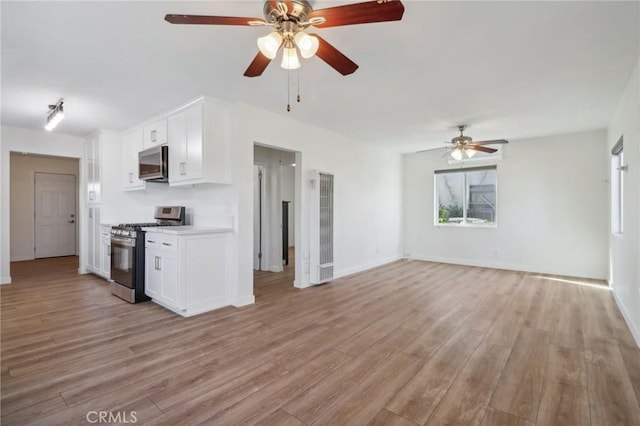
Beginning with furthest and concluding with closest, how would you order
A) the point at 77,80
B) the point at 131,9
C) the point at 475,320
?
the point at 475,320 < the point at 77,80 < the point at 131,9

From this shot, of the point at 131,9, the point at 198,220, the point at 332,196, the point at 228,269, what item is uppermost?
the point at 131,9

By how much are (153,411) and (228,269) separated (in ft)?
6.68

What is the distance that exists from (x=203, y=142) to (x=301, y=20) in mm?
2210

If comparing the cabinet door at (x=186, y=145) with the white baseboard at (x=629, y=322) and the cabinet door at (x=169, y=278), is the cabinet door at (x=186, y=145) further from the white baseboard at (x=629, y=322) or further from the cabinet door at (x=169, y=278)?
the white baseboard at (x=629, y=322)

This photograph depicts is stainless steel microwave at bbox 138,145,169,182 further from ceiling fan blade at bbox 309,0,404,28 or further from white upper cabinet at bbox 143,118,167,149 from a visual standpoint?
ceiling fan blade at bbox 309,0,404,28

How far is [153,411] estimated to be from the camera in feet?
5.99

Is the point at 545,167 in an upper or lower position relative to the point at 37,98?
lower

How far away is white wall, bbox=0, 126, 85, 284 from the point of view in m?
4.89

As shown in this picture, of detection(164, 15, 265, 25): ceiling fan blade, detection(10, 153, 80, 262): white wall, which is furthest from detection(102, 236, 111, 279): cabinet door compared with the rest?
detection(164, 15, 265, 25): ceiling fan blade

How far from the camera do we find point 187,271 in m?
3.42

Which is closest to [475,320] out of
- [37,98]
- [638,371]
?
[638,371]

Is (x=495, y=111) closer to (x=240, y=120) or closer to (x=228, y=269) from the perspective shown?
(x=240, y=120)

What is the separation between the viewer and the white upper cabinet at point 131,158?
16.0 ft

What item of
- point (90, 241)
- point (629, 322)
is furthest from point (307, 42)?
A: point (90, 241)
